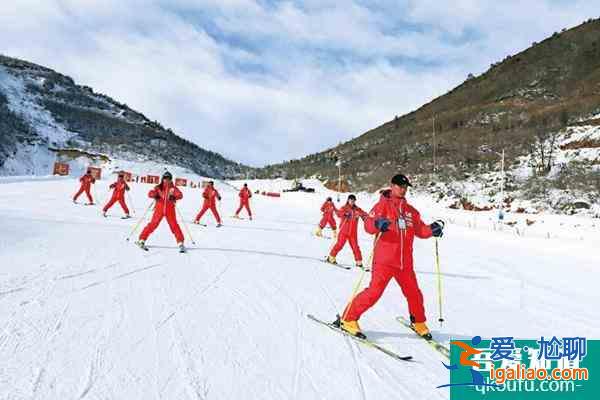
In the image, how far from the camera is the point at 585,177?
27250 millimetres

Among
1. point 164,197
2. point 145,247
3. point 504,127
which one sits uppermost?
point 504,127

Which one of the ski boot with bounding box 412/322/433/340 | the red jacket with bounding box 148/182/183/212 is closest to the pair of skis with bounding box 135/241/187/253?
the red jacket with bounding box 148/182/183/212

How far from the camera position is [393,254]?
15.5ft

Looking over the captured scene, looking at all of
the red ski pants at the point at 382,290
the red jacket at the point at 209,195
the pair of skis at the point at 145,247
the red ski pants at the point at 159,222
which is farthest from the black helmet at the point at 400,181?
the red jacket at the point at 209,195

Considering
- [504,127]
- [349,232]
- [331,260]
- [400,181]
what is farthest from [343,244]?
[504,127]

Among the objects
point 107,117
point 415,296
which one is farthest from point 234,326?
point 107,117

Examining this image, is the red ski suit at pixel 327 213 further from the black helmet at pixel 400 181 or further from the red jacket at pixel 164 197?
the black helmet at pixel 400 181

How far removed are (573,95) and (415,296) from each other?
55.8 meters

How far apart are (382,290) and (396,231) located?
655 mm

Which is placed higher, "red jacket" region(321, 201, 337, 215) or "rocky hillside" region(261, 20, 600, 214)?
"rocky hillside" region(261, 20, 600, 214)

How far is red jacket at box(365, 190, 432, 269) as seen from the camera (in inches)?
187

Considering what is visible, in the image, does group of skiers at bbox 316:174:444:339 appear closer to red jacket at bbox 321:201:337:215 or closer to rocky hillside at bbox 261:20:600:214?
red jacket at bbox 321:201:337:215

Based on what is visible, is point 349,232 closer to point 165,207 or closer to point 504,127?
point 165,207

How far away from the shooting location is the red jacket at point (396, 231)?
4738mm
